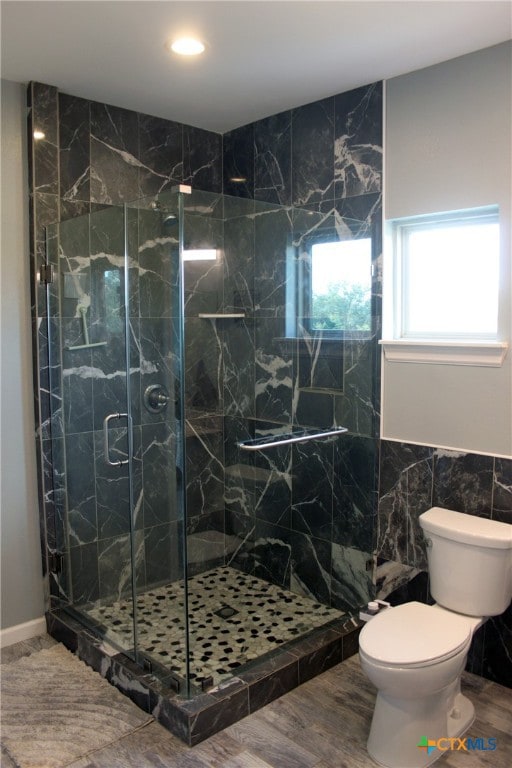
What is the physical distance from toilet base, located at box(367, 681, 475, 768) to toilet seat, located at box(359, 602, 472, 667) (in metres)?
0.18

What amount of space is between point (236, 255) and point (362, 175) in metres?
0.78

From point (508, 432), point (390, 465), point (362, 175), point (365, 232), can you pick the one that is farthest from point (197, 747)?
point (362, 175)

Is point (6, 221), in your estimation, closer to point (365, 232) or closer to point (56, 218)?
point (56, 218)

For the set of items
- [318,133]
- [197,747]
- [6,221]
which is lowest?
[197,747]

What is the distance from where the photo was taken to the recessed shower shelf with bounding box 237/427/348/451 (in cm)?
266

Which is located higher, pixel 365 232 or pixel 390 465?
pixel 365 232

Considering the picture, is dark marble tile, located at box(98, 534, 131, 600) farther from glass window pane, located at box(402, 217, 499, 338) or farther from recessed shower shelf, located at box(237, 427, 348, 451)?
glass window pane, located at box(402, 217, 499, 338)

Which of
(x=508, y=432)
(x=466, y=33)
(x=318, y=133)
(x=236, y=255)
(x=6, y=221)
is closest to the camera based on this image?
(x=466, y=33)

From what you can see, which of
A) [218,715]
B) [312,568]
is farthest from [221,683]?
[312,568]

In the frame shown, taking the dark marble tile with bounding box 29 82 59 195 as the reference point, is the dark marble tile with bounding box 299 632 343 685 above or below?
below

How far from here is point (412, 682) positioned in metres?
2.02

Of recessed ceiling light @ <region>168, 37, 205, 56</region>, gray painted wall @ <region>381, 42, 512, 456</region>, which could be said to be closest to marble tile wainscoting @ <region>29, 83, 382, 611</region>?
gray painted wall @ <region>381, 42, 512, 456</region>

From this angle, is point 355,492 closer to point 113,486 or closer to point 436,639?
point 436,639

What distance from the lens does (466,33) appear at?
89.6 inches
